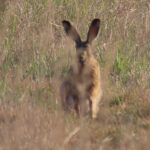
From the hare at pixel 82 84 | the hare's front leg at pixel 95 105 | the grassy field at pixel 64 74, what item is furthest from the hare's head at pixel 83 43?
the hare's front leg at pixel 95 105

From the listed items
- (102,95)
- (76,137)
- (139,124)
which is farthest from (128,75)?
(76,137)

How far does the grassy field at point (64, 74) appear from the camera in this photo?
12.8 ft

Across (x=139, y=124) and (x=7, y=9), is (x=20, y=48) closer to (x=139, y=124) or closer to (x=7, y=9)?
(x=7, y=9)

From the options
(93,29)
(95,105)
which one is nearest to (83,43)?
(93,29)

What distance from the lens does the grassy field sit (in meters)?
3.91

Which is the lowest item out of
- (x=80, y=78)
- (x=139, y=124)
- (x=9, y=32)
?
(x=139, y=124)

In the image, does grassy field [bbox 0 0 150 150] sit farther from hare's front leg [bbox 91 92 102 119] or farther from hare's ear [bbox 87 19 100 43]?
hare's ear [bbox 87 19 100 43]

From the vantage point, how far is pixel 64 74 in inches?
245

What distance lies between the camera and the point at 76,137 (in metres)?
4.14

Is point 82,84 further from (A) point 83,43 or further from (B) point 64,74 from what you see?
(B) point 64,74

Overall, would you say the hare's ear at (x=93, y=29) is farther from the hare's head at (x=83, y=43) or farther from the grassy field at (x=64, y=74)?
the grassy field at (x=64, y=74)

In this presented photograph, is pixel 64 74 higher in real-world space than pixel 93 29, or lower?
lower

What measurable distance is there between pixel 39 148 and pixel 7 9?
182 inches

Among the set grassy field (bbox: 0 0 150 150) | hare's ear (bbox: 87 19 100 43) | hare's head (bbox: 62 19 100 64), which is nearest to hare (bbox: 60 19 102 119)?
hare's head (bbox: 62 19 100 64)
